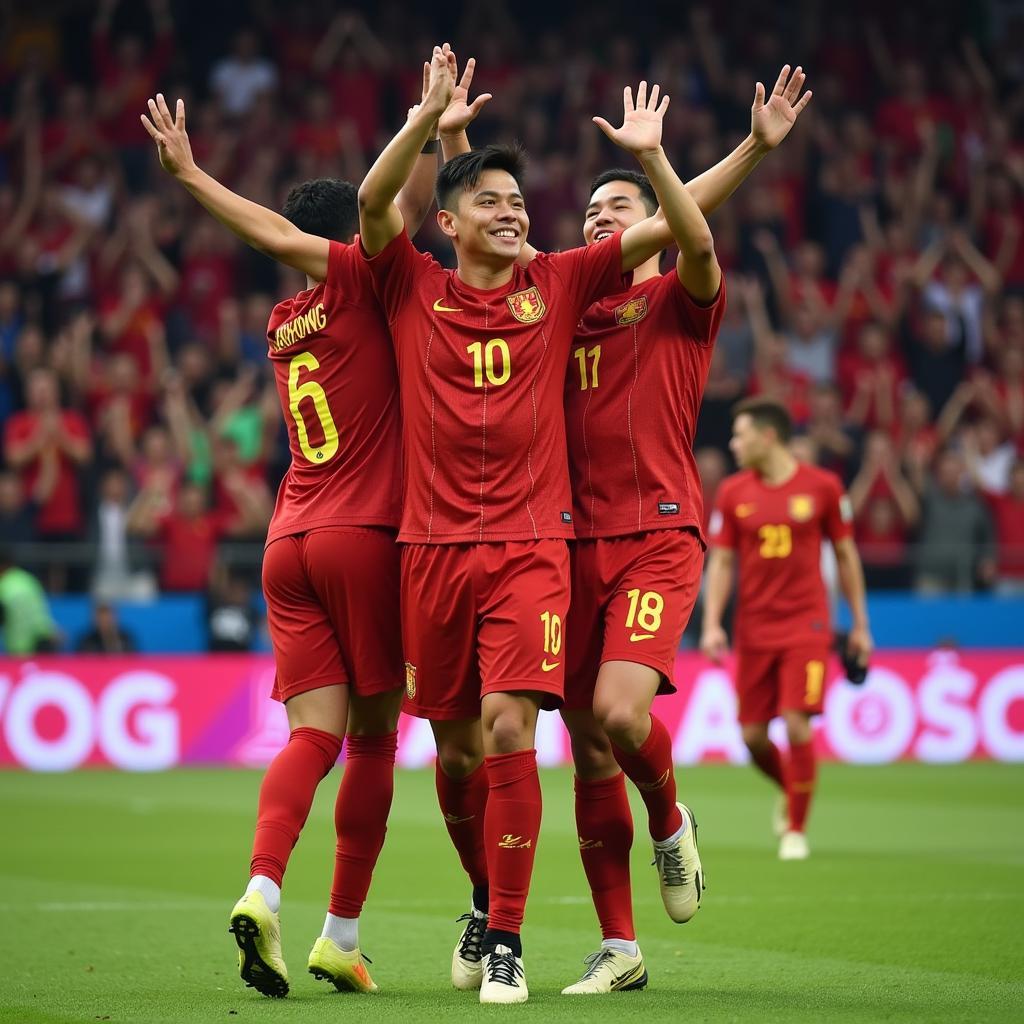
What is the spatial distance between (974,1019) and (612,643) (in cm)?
166

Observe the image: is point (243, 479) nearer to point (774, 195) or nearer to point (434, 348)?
point (774, 195)

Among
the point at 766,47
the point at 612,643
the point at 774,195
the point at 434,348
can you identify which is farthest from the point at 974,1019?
the point at 766,47

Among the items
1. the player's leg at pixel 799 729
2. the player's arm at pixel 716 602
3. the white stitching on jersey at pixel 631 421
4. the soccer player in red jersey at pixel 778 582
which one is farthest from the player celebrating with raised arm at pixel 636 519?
the player's arm at pixel 716 602

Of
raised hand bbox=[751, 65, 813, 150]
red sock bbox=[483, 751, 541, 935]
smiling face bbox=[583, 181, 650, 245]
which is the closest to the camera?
red sock bbox=[483, 751, 541, 935]

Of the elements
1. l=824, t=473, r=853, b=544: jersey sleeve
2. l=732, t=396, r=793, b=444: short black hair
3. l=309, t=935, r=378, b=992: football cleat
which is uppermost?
l=732, t=396, r=793, b=444: short black hair

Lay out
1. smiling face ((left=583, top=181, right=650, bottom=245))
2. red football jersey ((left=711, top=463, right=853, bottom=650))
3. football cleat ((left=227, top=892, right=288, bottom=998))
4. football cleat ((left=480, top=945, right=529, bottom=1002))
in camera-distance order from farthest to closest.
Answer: red football jersey ((left=711, top=463, right=853, bottom=650))
smiling face ((left=583, top=181, right=650, bottom=245))
football cleat ((left=480, top=945, right=529, bottom=1002))
football cleat ((left=227, top=892, right=288, bottom=998))

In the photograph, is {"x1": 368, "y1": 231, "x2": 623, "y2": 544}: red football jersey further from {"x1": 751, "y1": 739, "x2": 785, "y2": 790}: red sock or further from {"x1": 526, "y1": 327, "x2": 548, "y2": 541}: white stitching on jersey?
{"x1": 751, "y1": 739, "x2": 785, "y2": 790}: red sock

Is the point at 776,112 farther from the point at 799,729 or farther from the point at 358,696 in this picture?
the point at 799,729

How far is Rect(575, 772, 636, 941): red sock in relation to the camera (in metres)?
6.40

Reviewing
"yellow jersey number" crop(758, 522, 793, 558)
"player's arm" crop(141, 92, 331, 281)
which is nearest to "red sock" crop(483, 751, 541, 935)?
"player's arm" crop(141, 92, 331, 281)

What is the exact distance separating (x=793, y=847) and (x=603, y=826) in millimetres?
4434

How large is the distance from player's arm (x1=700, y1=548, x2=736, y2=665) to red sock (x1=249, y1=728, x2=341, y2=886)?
5.52 meters

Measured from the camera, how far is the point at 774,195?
69.5 feet

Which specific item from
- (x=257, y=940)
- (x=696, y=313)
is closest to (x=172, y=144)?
(x=696, y=313)
